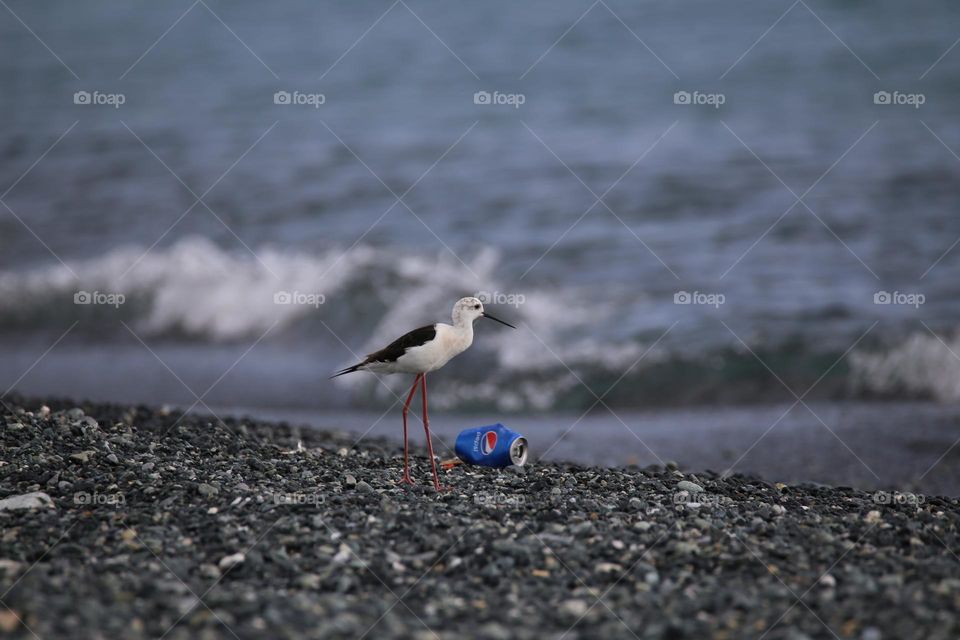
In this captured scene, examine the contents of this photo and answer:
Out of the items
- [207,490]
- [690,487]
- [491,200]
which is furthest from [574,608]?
[491,200]

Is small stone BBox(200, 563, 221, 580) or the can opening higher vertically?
the can opening

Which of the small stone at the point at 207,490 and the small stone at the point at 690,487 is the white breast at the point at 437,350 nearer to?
the small stone at the point at 207,490

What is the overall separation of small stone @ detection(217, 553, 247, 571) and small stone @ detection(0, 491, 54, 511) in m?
1.59

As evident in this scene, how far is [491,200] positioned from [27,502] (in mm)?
13036

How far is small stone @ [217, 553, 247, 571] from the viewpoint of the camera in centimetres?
562

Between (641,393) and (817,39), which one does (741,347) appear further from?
(817,39)

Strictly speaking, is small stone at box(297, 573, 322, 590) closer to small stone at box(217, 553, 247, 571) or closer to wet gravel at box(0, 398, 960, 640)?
wet gravel at box(0, 398, 960, 640)

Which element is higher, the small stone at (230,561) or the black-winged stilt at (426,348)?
the black-winged stilt at (426,348)

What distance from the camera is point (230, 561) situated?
223 inches

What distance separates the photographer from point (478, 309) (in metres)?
7.96

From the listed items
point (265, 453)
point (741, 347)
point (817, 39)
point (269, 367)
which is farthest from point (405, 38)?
point (265, 453)

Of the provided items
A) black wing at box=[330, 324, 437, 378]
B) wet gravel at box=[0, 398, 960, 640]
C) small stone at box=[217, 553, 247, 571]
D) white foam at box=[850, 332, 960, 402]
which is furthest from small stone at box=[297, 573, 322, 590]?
white foam at box=[850, 332, 960, 402]

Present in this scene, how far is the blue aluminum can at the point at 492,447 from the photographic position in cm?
823

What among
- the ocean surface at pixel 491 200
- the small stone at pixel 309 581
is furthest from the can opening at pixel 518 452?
the ocean surface at pixel 491 200
